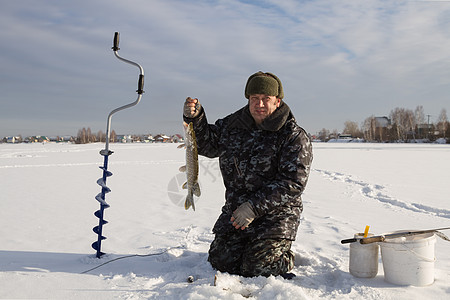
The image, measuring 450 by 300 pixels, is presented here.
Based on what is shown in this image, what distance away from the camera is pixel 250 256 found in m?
3.32

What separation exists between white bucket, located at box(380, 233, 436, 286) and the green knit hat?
5.48 feet

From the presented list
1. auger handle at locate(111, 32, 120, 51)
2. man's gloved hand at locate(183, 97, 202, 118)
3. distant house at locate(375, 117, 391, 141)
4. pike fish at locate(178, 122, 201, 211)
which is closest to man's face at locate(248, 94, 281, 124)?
man's gloved hand at locate(183, 97, 202, 118)

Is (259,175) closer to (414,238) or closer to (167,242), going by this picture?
(414,238)

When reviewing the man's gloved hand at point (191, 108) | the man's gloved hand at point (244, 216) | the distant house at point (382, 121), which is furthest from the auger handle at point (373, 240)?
the distant house at point (382, 121)

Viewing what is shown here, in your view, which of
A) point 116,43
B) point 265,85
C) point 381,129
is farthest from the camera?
point 381,129

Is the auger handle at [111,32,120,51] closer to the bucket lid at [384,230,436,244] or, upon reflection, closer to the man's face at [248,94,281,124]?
the man's face at [248,94,281,124]

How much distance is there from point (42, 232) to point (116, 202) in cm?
254

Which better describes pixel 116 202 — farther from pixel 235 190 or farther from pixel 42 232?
pixel 235 190

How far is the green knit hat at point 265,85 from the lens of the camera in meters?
→ 3.38

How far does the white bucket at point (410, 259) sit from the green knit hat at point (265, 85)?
1.67 meters

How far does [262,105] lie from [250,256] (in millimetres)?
1444

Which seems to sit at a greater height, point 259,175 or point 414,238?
point 259,175

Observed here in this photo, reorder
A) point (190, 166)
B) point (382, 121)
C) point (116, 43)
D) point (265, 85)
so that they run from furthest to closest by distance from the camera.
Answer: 1. point (382, 121)
2. point (116, 43)
3. point (265, 85)
4. point (190, 166)

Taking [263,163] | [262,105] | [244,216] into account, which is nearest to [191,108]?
[262,105]
